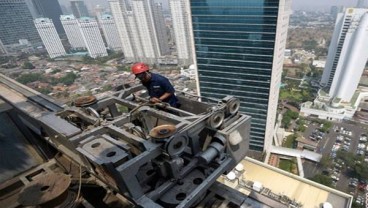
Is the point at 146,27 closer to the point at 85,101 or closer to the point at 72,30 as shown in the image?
the point at 72,30

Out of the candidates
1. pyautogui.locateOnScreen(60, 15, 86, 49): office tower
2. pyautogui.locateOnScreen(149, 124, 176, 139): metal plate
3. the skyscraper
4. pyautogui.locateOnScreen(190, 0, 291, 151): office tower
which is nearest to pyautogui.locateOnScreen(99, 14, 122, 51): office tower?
pyautogui.locateOnScreen(60, 15, 86, 49): office tower

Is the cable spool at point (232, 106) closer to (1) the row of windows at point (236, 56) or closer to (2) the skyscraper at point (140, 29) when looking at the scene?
(1) the row of windows at point (236, 56)

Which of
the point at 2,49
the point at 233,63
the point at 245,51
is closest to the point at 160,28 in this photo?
the point at 233,63

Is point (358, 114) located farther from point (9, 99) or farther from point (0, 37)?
point (0, 37)

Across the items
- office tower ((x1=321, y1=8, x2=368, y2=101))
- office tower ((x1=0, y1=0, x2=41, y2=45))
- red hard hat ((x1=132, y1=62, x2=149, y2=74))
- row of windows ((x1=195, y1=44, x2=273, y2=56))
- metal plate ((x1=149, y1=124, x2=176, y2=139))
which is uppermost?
office tower ((x1=0, y1=0, x2=41, y2=45))

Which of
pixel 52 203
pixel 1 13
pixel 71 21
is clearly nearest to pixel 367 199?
pixel 52 203

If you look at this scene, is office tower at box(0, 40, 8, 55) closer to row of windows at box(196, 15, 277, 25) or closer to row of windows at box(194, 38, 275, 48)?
row of windows at box(194, 38, 275, 48)
